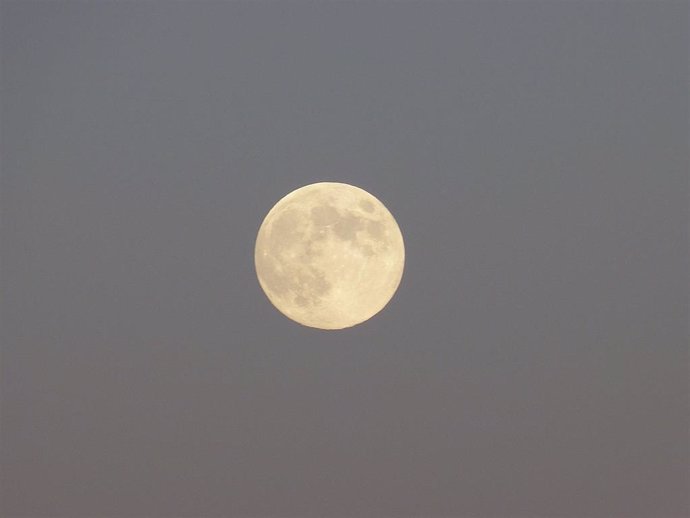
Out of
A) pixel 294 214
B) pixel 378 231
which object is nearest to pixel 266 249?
pixel 294 214

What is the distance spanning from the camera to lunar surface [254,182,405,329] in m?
11.0

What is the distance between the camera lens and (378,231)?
11.3 m

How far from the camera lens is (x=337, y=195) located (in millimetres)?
11344

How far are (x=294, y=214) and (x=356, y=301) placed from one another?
119 centimetres

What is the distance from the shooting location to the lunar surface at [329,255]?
11.0 m

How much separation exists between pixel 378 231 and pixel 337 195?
24.1 inches

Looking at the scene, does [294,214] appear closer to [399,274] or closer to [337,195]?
[337,195]

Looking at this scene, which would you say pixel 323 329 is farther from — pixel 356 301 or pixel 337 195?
pixel 337 195

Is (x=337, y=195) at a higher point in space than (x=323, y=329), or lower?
higher

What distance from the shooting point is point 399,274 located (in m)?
11.7

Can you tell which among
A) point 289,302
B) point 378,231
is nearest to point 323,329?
point 289,302

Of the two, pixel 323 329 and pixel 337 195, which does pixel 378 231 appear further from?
pixel 323 329

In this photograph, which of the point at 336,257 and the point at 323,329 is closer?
the point at 336,257

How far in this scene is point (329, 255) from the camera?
36.0ft
